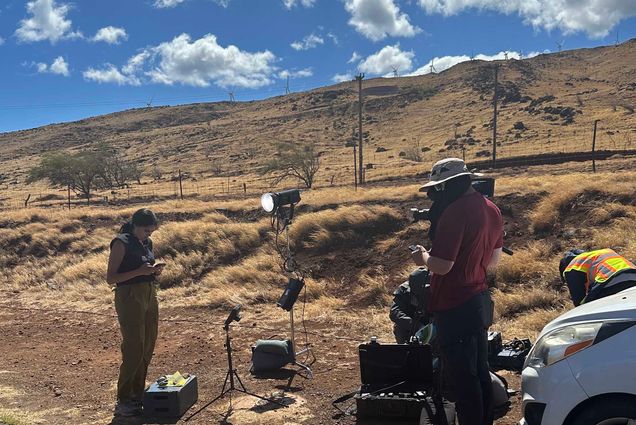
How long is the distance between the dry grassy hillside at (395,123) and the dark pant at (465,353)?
28.8 m

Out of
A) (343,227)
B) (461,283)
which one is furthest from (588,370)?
(343,227)

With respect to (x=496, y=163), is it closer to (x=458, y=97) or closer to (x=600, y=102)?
(x=600, y=102)

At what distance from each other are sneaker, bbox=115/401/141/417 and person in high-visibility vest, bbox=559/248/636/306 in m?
3.68

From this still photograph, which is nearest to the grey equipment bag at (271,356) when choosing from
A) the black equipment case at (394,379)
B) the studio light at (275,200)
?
the studio light at (275,200)

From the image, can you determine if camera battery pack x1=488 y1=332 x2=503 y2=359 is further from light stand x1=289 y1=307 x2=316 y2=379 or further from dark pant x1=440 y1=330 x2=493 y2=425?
dark pant x1=440 y1=330 x2=493 y2=425

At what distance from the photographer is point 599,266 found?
3799 millimetres

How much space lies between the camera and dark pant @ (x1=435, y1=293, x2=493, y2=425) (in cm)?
315

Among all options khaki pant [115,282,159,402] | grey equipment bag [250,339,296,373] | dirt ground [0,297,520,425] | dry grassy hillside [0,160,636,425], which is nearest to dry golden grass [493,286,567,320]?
dry grassy hillside [0,160,636,425]

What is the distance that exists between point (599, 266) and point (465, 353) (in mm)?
1381

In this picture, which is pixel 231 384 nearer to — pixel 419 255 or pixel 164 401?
pixel 164 401

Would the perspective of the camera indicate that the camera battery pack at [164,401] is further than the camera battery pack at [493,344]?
No

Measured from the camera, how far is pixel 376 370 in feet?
13.7

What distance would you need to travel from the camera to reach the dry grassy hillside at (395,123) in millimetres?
46469

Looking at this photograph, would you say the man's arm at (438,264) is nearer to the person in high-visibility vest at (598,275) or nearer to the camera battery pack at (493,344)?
the person in high-visibility vest at (598,275)
